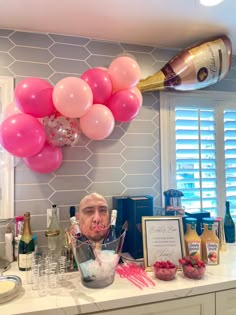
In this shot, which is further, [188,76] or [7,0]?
[188,76]

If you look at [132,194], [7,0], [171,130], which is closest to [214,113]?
[171,130]

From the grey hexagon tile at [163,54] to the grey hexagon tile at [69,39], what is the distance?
474 mm

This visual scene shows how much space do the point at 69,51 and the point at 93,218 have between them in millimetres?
1023

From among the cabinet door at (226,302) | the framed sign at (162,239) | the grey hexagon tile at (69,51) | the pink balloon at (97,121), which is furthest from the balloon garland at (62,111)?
the cabinet door at (226,302)

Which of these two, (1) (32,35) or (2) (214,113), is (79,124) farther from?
(2) (214,113)

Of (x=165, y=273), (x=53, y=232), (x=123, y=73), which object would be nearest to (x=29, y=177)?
(x=53, y=232)

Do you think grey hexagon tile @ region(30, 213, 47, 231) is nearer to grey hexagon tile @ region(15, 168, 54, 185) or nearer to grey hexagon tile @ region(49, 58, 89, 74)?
grey hexagon tile @ region(15, 168, 54, 185)

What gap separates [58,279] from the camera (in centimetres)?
121

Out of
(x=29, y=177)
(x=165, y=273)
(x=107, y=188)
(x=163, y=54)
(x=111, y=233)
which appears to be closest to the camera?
(x=165, y=273)

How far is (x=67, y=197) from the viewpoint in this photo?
159 centimetres

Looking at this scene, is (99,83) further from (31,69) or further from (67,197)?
(67,197)

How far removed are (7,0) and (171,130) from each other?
1192mm

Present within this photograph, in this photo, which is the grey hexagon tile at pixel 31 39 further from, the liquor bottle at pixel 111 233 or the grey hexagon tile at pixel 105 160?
the liquor bottle at pixel 111 233

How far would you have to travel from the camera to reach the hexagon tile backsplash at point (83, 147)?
1.53 m
